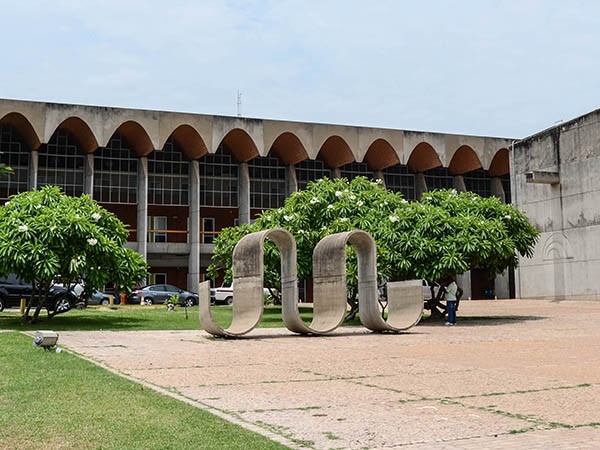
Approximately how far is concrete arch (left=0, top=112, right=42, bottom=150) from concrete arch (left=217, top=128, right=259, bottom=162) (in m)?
11.6

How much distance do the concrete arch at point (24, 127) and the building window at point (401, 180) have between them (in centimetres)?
2468

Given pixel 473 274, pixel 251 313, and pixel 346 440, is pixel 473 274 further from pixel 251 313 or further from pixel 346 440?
pixel 346 440

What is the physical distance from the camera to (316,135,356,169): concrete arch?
167ft

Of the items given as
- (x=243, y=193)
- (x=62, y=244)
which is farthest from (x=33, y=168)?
(x=62, y=244)

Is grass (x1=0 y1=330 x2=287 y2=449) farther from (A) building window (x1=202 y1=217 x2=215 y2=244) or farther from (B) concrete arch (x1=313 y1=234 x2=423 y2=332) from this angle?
(A) building window (x1=202 y1=217 x2=215 y2=244)

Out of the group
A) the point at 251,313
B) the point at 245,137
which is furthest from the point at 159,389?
the point at 245,137

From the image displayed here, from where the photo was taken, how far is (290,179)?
5222 centimetres

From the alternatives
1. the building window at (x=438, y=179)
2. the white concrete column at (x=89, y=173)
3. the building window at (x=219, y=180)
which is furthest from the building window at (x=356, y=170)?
the white concrete column at (x=89, y=173)

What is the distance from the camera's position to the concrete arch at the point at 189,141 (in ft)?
156

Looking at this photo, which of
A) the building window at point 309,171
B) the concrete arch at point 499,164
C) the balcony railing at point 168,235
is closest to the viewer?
the balcony railing at point 168,235

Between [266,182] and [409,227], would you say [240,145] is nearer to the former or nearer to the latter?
[266,182]

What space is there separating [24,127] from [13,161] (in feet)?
8.02

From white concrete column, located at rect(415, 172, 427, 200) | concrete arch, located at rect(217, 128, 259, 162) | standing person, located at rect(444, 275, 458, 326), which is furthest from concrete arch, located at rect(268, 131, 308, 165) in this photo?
standing person, located at rect(444, 275, 458, 326)

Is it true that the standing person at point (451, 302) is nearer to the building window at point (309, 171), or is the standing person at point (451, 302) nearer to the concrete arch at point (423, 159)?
the concrete arch at point (423, 159)
